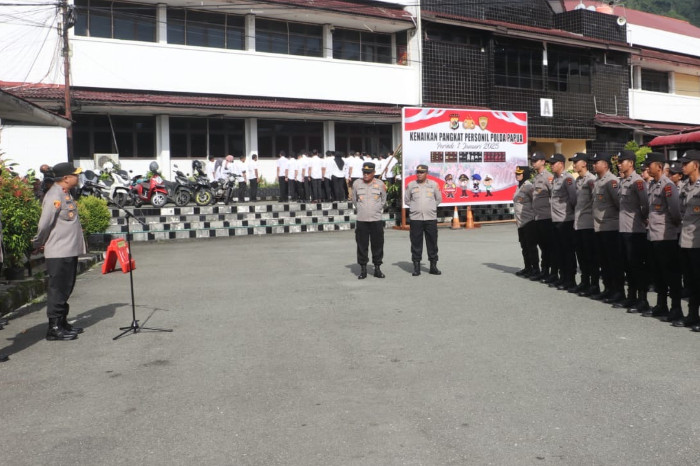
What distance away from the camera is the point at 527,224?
10.3 metres

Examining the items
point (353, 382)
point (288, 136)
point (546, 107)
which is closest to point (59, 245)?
point (353, 382)

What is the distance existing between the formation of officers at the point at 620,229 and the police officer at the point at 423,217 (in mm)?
1359

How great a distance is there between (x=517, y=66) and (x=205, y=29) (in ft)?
46.3

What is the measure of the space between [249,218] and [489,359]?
12.9m

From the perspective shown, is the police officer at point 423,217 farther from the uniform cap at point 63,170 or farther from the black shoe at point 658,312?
the uniform cap at point 63,170

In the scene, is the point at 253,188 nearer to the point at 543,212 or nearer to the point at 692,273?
the point at 543,212

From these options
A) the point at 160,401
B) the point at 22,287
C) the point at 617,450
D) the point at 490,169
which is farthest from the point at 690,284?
the point at 490,169

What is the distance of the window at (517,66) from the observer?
29.1 metres

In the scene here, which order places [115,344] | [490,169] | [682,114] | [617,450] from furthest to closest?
[682,114]
[490,169]
[115,344]
[617,450]

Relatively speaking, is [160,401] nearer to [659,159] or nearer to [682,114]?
[659,159]

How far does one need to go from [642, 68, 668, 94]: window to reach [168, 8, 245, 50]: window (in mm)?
23593

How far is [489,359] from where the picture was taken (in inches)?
224

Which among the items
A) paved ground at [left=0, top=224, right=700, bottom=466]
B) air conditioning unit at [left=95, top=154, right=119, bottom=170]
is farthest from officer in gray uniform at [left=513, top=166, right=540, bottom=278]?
air conditioning unit at [left=95, top=154, right=119, bottom=170]

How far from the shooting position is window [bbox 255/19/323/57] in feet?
81.1
